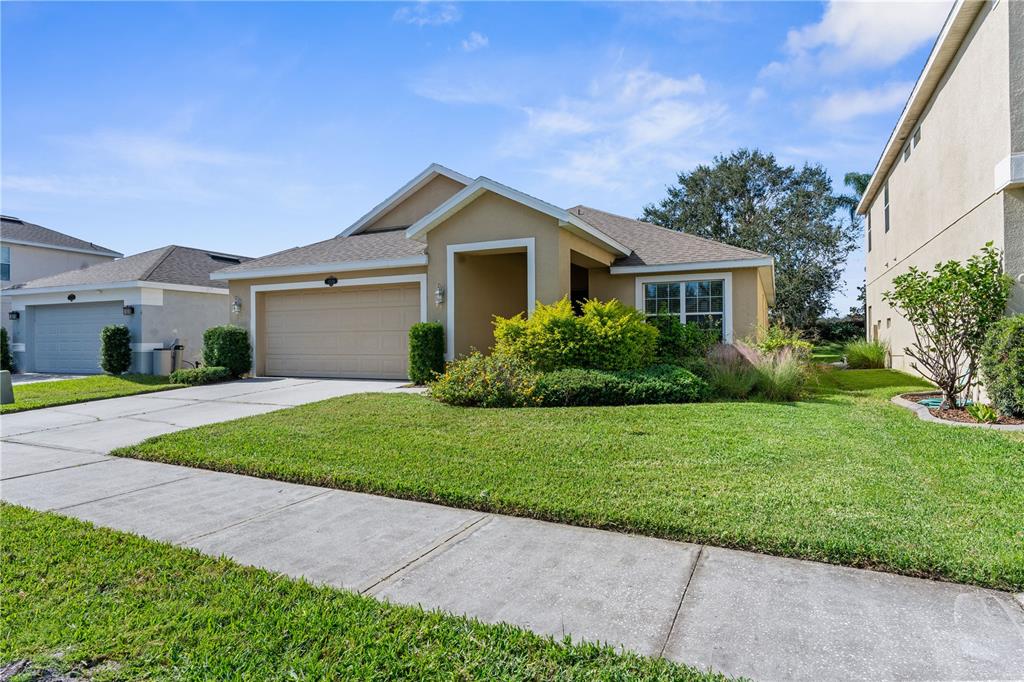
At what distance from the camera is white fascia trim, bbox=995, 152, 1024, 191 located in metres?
7.59

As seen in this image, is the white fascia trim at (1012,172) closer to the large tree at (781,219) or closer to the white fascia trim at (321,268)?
the white fascia trim at (321,268)

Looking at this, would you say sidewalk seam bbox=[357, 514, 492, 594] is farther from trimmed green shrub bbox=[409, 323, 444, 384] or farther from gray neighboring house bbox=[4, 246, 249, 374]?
gray neighboring house bbox=[4, 246, 249, 374]

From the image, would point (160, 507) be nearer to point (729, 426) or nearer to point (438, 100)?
point (729, 426)

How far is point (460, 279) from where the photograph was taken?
42.8 feet

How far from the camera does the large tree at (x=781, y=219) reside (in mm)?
32250

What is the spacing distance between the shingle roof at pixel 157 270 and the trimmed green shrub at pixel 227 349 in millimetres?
3963

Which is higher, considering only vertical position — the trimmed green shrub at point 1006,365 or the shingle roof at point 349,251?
the shingle roof at point 349,251

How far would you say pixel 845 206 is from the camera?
32.1m

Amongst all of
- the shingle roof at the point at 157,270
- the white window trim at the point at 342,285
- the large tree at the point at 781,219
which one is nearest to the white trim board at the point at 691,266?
the white window trim at the point at 342,285

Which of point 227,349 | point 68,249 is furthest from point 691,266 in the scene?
point 68,249

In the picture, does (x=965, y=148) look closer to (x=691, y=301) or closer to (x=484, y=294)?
(x=691, y=301)

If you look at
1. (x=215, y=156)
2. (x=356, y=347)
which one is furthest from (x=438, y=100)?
(x=356, y=347)

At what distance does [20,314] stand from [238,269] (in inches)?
409

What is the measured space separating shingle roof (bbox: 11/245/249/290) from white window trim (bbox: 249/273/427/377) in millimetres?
3751
